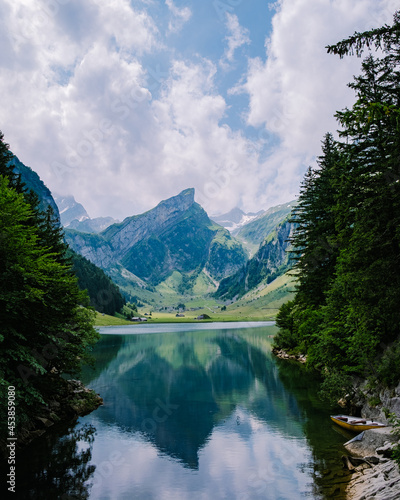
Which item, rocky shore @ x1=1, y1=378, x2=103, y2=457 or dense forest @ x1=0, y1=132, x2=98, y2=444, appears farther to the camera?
rocky shore @ x1=1, y1=378, x2=103, y2=457

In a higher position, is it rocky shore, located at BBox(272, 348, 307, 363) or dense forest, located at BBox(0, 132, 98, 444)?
dense forest, located at BBox(0, 132, 98, 444)

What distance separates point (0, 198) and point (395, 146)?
24144 mm

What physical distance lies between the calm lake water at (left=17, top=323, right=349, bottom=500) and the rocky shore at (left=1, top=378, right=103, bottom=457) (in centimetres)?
108

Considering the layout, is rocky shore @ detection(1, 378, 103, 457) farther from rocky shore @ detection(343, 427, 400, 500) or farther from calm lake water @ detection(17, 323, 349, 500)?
rocky shore @ detection(343, 427, 400, 500)

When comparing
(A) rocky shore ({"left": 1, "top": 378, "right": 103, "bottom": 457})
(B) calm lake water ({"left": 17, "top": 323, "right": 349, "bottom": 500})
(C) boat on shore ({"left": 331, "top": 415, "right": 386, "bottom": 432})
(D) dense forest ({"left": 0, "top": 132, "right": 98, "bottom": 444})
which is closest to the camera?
(B) calm lake water ({"left": 17, "top": 323, "right": 349, "bottom": 500})

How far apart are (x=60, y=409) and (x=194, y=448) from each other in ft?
50.6

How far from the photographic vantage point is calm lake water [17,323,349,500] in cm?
2003

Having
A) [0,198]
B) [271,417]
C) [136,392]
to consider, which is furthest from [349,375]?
[0,198]

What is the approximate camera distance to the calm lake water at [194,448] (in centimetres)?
2003

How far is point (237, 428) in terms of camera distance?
31719 mm

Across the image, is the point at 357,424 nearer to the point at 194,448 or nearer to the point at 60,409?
the point at 194,448

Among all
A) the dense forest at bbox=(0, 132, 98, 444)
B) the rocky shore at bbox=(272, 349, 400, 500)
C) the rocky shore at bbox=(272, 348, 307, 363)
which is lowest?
the rocky shore at bbox=(272, 348, 307, 363)

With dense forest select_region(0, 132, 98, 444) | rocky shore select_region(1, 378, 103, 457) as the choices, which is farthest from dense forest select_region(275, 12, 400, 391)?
rocky shore select_region(1, 378, 103, 457)

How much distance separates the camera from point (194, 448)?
2673 centimetres
